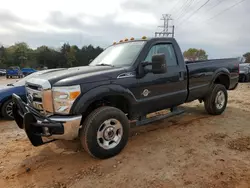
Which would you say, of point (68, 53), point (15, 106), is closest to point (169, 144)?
point (15, 106)

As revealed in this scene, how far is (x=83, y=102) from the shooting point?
9.81ft

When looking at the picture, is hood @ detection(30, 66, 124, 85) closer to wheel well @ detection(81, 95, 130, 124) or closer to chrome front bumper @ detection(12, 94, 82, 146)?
wheel well @ detection(81, 95, 130, 124)

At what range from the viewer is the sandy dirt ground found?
9.02 feet

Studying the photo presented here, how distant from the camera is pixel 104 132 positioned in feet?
10.7

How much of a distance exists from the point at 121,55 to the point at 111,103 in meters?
1.07

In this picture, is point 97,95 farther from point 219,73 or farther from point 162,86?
point 219,73

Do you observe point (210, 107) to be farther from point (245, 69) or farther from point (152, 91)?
point (245, 69)

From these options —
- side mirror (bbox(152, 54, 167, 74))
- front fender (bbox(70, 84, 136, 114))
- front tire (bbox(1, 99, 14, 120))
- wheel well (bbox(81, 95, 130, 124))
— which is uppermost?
side mirror (bbox(152, 54, 167, 74))

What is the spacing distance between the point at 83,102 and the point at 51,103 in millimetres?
477

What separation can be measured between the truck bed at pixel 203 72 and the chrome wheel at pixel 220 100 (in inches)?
19.0

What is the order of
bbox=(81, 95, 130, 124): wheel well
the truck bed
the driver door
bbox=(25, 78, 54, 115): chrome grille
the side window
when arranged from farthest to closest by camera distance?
the truck bed, the side window, the driver door, bbox=(81, 95, 130, 124): wheel well, bbox=(25, 78, 54, 115): chrome grille

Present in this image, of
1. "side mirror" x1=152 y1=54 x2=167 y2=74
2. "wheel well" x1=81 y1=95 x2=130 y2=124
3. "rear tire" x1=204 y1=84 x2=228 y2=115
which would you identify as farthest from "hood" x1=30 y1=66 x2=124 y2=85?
"rear tire" x1=204 y1=84 x2=228 y2=115

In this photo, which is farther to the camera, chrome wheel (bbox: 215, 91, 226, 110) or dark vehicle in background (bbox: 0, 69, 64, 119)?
dark vehicle in background (bbox: 0, 69, 64, 119)

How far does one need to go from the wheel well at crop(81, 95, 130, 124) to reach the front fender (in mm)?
126
